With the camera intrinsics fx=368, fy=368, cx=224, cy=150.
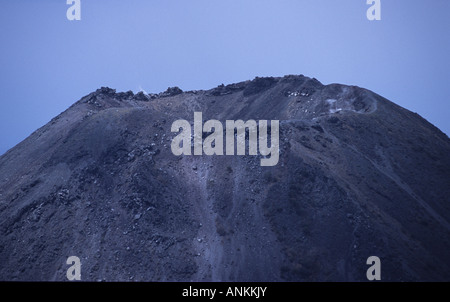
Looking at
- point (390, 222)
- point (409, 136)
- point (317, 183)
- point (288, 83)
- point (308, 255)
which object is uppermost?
point (288, 83)

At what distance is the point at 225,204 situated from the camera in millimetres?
29891

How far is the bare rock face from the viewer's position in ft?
82.5

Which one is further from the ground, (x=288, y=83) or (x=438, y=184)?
(x=288, y=83)

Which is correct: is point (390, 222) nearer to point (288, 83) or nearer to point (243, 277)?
point (243, 277)

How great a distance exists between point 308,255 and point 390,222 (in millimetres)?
7386

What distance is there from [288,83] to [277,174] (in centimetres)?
2526

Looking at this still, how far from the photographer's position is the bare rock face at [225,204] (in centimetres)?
2514

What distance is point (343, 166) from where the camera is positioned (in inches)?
1271

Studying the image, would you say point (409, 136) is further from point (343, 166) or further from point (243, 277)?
point (243, 277)

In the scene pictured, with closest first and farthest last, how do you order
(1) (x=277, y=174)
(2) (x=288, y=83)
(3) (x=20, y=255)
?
(3) (x=20, y=255) → (1) (x=277, y=174) → (2) (x=288, y=83)
